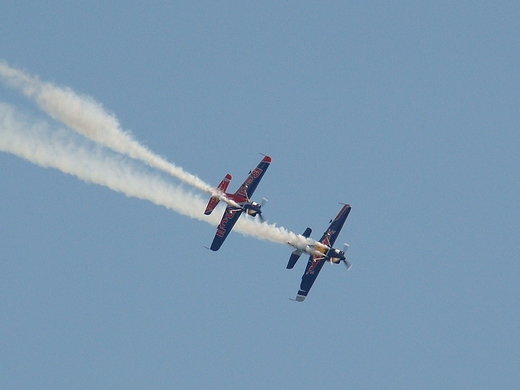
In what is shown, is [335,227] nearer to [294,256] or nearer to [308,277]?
[308,277]

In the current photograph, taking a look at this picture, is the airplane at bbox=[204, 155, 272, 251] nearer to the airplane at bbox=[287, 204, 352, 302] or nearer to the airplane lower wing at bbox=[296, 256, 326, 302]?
the airplane at bbox=[287, 204, 352, 302]

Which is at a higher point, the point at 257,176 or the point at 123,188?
the point at 257,176

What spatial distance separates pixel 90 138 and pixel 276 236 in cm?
1510

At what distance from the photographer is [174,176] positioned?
5803 centimetres

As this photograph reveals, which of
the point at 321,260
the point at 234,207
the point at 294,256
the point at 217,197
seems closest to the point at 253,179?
the point at 234,207

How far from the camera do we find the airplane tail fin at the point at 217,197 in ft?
203

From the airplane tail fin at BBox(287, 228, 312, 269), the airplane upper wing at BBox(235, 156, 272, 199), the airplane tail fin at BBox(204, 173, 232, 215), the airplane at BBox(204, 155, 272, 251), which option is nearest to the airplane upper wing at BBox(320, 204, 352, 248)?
the airplane tail fin at BBox(287, 228, 312, 269)

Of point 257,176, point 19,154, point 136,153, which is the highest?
point 257,176

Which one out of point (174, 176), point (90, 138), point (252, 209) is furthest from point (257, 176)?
point (90, 138)

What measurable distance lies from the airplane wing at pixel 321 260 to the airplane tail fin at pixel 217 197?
695 centimetres

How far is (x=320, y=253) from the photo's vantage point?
63969 millimetres

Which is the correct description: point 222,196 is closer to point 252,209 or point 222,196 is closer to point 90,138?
point 252,209

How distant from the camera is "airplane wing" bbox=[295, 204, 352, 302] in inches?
2542

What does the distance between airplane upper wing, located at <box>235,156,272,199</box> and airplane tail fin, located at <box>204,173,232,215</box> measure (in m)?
1.48
